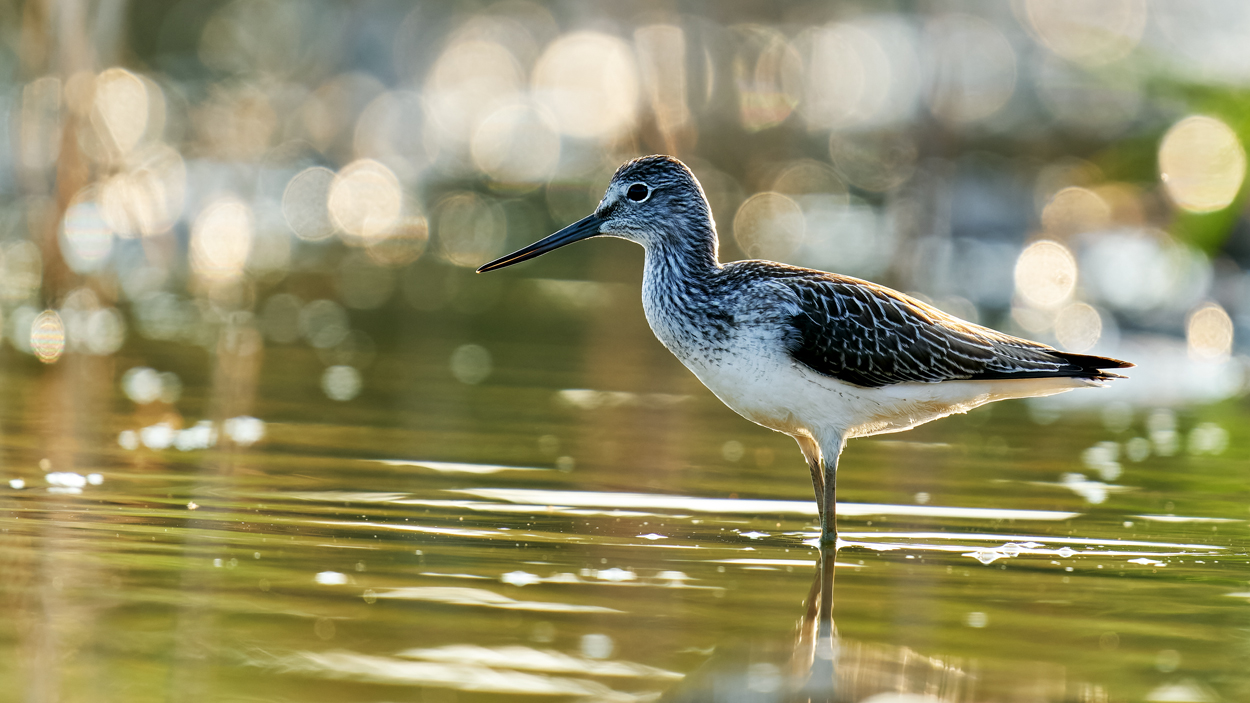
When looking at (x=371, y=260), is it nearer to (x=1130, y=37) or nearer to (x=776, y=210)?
(x=776, y=210)

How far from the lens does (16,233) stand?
57.6 ft

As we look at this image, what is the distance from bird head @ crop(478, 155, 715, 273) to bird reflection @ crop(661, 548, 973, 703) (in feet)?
9.47

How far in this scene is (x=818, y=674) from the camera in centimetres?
481

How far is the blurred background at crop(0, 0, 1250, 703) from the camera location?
502 cm

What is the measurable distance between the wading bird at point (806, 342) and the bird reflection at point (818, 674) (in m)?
1.71

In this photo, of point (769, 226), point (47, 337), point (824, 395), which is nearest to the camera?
point (824, 395)

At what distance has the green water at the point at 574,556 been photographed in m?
4.64

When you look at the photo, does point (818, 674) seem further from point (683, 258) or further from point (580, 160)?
point (580, 160)

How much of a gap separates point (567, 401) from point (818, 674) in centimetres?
603

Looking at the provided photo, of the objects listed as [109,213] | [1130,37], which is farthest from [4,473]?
[1130,37]

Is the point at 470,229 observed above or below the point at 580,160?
below

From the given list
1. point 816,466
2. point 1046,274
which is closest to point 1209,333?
point 1046,274

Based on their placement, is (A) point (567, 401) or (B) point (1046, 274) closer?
(A) point (567, 401)

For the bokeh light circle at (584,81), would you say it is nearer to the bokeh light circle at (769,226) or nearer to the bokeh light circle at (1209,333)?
the bokeh light circle at (769,226)
